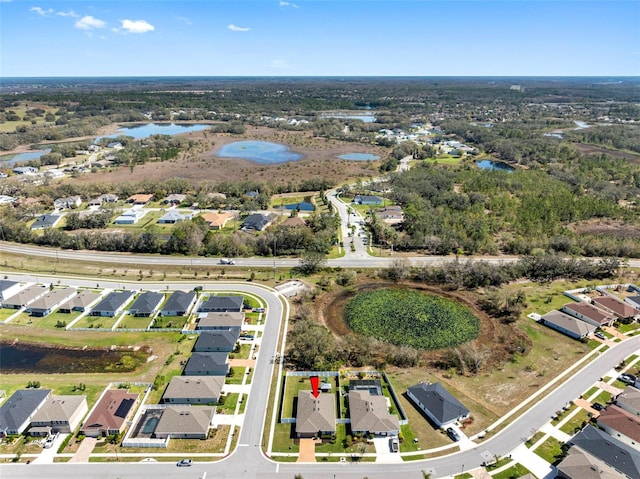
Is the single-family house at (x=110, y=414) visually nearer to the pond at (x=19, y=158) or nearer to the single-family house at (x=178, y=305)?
the single-family house at (x=178, y=305)

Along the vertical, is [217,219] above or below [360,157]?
below

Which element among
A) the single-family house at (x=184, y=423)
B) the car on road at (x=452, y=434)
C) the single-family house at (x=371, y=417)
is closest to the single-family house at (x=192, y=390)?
the single-family house at (x=184, y=423)

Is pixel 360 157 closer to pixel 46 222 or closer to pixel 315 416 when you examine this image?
pixel 46 222

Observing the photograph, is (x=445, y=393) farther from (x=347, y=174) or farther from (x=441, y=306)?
(x=347, y=174)

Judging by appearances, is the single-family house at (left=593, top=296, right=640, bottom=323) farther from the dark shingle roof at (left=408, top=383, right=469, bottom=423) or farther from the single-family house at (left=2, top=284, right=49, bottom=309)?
the single-family house at (left=2, top=284, right=49, bottom=309)

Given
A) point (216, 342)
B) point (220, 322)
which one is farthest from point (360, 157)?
point (216, 342)

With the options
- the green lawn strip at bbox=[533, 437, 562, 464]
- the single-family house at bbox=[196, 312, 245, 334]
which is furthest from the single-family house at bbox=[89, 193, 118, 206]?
the green lawn strip at bbox=[533, 437, 562, 464]
